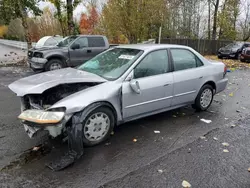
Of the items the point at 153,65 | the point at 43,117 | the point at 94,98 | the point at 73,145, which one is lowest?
the point at 73,145

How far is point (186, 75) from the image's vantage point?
187 inches

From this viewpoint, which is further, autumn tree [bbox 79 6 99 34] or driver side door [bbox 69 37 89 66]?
autumn tree [bbox 79 6 99 34]

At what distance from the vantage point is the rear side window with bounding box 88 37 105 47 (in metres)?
10.6

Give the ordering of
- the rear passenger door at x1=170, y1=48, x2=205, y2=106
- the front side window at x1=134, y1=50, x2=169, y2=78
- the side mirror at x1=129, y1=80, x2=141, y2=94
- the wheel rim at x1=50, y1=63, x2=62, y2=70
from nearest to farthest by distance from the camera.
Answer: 1. the side mirror at x1=129, y1=80, x2=141, y2=94
2. the front side window at x1=134, y1=50, x2=169, y2=78
3. the rear passenger door at x1=170, y1=48, x2=205, y2=106
4. the wheel rim at x1=50, y1=63, x2=62, y2=70

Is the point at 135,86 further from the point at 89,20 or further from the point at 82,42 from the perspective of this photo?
the point at 89,20

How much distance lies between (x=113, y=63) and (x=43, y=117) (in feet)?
5.79

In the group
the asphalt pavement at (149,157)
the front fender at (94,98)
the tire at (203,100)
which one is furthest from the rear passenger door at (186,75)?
the front fender at (94,98)

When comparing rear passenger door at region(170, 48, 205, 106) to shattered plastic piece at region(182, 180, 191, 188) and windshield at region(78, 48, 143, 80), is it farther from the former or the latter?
shattered plastic piece at region(182, 180, 191, 188)

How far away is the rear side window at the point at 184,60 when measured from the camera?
15.4ft

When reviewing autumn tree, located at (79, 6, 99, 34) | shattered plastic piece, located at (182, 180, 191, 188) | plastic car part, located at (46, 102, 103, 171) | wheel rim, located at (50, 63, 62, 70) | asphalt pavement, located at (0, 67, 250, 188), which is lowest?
shattered plastic piece, located at (182, 180, 191, 188)

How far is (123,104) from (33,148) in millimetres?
1583

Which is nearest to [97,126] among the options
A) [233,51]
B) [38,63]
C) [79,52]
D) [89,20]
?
[38,63]

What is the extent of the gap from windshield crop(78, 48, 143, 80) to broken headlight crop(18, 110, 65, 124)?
1145mm

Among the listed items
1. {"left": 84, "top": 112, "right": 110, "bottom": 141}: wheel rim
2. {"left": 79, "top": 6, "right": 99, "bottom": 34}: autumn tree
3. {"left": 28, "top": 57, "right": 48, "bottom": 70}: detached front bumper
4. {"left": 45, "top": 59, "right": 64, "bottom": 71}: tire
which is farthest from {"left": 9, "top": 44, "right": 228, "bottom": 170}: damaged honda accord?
{"left": 79, "top": 6, "right": 99, "bottom": 34}: autumn tree
